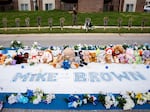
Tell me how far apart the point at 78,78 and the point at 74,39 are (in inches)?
353

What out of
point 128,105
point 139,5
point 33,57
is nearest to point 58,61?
point 33,57

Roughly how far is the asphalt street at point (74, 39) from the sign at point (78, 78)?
21.4 ft

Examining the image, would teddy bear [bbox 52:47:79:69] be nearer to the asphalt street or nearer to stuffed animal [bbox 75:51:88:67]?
stuffed animal [bbox 75:51:88:67]

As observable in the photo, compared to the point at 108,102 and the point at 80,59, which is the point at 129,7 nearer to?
the point at 80,59

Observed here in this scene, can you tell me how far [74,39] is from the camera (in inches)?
645

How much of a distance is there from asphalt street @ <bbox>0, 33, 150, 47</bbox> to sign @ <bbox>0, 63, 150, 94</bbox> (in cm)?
653

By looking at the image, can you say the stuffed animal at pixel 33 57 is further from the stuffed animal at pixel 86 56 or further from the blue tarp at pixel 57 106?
the blue tarp at pixel 57 106

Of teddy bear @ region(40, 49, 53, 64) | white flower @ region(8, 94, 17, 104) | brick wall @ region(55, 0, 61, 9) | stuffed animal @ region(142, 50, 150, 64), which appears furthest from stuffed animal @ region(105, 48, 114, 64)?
brick wall @ region(55, 0, 61, 9)

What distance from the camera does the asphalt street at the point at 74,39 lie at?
15484 mm

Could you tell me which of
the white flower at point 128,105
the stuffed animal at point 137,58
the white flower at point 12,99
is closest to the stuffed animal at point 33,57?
the white flower at point 12,99

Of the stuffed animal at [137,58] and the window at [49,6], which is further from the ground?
the window at [49,6]

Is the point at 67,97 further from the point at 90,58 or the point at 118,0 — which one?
the point at 118,0

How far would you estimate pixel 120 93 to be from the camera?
646cm

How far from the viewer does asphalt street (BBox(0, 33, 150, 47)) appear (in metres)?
15.5
